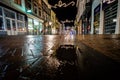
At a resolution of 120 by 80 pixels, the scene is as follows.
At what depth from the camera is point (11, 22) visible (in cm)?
1372

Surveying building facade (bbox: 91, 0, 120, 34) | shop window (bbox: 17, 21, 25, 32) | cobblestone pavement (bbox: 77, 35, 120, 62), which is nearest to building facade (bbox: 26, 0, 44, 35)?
shop window (bbox: 17, 21, 25, 32)

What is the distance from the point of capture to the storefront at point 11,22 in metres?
11.9

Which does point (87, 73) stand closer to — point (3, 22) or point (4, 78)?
point (4, 78)

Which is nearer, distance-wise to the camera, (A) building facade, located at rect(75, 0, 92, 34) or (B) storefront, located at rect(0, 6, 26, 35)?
(B) storefront, located at rect(0, 6, 26, 35)

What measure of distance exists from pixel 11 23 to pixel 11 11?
1.63m

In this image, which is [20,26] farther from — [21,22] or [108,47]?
[108,47]

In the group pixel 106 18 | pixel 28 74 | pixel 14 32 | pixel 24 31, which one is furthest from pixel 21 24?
pixel 28 74

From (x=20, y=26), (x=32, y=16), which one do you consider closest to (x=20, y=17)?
(x=20, y=26)

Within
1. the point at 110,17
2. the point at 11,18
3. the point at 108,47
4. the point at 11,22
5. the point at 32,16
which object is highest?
the point at 32,16

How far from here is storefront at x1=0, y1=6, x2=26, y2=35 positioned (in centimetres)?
1193

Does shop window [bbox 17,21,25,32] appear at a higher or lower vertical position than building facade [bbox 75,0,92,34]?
lower

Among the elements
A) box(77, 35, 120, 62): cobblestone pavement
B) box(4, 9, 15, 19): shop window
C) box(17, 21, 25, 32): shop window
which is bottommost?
box(77, 35, 120, 62): cobblestone pavement

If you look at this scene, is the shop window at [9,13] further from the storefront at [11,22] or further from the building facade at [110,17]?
the building facade at [110,17]

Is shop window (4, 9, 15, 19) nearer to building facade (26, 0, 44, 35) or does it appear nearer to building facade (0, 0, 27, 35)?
building facade (0, 0, 27, 35)
